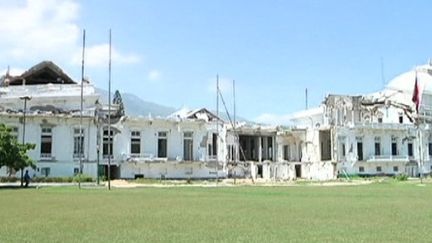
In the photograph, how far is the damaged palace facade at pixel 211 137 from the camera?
59.4 m

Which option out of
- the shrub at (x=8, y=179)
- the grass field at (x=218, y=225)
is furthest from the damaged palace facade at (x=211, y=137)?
the grass field at (x=218, y=225)

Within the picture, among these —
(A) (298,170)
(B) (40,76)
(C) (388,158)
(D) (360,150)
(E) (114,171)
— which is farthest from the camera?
(A) (298,170)

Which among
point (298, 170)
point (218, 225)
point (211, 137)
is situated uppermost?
point (211, 137)

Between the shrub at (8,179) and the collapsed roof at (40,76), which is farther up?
the collapsed roof at (40,76)

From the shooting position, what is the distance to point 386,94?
82812 millimetres

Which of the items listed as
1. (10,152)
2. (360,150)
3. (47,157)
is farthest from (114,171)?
(360,150)

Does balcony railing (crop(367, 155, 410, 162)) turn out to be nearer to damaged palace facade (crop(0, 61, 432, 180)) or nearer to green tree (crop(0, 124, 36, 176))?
damaged palace facade (crop(0, 61, 432, 180))

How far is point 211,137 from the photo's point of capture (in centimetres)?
6825

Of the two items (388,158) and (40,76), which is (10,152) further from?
(388,158)

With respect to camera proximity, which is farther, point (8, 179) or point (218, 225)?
point (8, 179)

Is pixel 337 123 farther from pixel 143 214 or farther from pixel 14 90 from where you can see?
pixel 143 214

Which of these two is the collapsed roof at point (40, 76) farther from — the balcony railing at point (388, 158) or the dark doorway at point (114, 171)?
the balcony railing at point (388, 158)

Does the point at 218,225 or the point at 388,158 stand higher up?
the point at 388,158

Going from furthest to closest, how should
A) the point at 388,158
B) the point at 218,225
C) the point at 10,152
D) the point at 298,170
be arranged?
the point at 298,170
the point at 388,158
the point at 10,152
the point at 218,225
